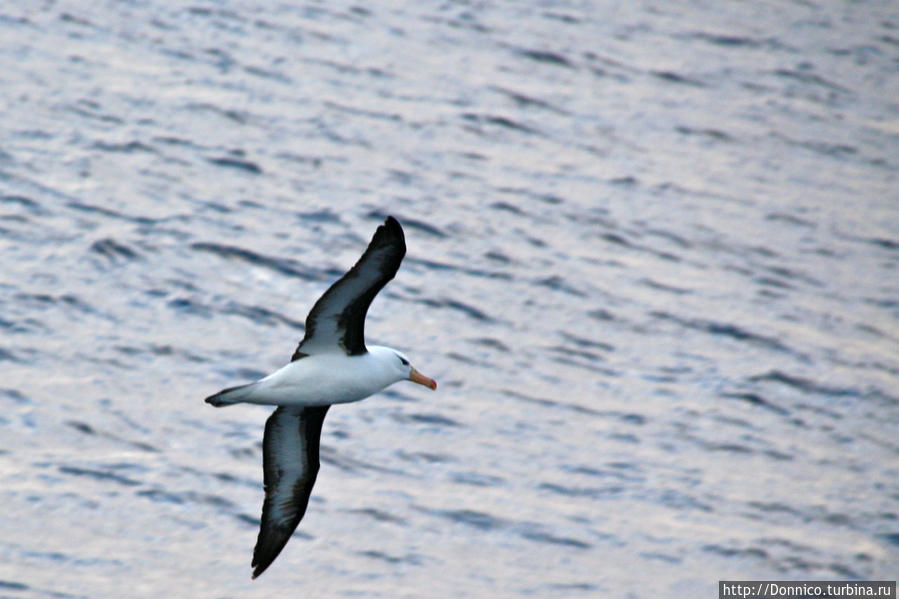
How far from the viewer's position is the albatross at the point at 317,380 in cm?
1020

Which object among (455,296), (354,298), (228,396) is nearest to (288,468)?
(228,396)

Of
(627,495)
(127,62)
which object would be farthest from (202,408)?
(127,62)

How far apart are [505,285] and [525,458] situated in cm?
370

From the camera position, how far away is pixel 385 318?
18047 millimetres

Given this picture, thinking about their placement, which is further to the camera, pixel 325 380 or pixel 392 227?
pixel 325 380

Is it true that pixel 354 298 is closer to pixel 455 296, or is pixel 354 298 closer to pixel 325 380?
pixel 325 380

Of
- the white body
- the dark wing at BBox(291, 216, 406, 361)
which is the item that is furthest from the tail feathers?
the dark wing at BBox(291, 216, 406, 361)

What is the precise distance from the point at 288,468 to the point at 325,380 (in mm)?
1556

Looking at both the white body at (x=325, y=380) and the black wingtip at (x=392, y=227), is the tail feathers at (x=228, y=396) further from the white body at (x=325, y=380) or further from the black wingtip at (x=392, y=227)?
the black wingtip at (x=392, y=227)

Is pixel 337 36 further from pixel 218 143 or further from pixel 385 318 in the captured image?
pixel 385 318

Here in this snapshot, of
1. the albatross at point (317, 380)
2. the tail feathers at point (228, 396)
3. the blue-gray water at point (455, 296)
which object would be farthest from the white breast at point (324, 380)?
the blue-gray water at point (455, 296)

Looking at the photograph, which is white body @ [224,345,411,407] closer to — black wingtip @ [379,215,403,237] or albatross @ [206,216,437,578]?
albatross @ [206,216,437,578]

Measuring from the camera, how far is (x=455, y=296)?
1870cm

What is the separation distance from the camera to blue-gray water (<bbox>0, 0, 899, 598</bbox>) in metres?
14.6
